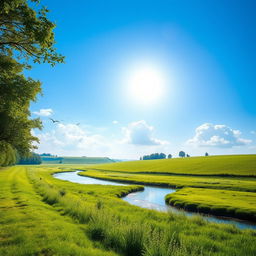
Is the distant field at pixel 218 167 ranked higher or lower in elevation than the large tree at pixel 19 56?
lower

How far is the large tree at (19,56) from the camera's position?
10.3 metres

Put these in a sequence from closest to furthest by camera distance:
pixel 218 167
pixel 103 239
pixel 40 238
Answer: pixel 40 238
pixel 103 239
pixel 218 167

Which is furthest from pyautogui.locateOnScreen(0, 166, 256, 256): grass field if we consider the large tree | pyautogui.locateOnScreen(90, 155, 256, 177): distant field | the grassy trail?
pyautogui.locateOnScreen(90, 155, 256, 177): distant field

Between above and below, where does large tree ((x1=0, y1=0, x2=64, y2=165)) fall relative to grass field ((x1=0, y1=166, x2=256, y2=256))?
above

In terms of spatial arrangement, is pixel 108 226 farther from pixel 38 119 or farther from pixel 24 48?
pixel 38 119

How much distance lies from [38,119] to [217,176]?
62.9 m

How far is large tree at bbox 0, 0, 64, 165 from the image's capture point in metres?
10.3

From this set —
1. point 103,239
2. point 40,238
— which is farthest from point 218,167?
point 40,238

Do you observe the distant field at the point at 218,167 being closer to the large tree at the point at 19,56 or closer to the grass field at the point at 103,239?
the grass field at the point at 103,239

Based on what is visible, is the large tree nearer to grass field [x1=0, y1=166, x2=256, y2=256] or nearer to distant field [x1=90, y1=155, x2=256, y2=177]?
grass field [x1=0, y1=166, x2=256, y2=256]

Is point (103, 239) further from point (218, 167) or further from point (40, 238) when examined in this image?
point (218, 167)

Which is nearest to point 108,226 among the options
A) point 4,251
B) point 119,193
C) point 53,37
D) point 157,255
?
point 157,255

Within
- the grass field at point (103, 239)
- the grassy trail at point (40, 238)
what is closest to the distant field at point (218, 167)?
the grass field at point (103, 239)

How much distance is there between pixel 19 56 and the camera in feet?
46.3
